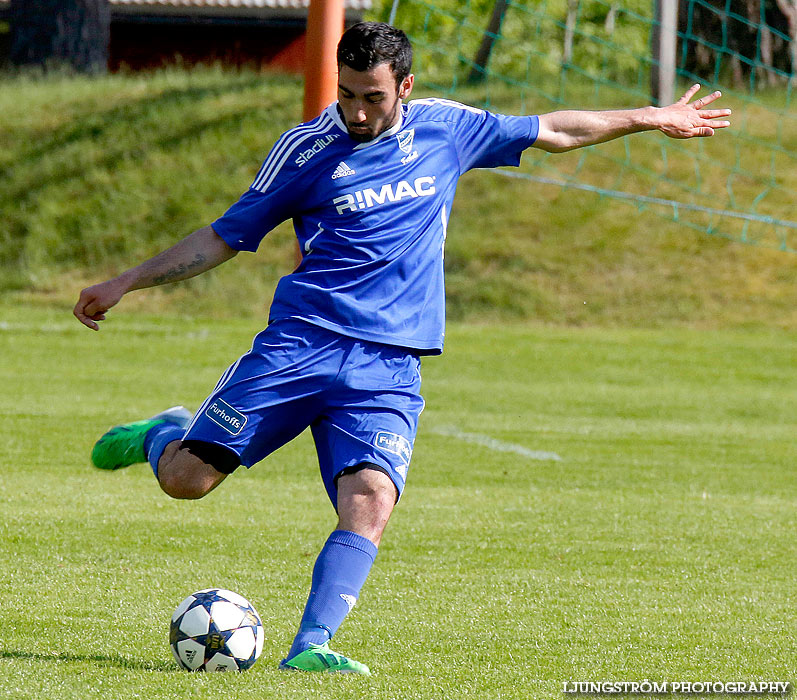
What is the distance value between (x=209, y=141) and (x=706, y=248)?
8040 millimetres

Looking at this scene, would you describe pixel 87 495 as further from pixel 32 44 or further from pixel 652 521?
pixel 32 44

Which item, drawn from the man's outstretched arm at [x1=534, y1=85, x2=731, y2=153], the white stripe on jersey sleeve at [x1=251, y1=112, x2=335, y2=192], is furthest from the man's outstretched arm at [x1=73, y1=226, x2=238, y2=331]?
the man's outstretched arm at [x1=534, y1=85, x2=731, y2=153]

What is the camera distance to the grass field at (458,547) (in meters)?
4.12

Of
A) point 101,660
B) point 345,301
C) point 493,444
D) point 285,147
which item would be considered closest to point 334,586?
point 101,660

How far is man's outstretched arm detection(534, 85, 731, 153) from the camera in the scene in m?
4.79

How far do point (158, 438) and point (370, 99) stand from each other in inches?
61.0

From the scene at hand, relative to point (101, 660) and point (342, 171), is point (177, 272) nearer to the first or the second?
point (342, 171)

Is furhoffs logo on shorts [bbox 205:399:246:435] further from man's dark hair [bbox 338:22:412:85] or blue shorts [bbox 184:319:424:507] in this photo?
man's dark hair [bbox 338:22:412:85]

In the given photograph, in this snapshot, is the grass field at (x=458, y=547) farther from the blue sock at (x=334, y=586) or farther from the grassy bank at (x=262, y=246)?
the grassy bank at (x=262, y=246)

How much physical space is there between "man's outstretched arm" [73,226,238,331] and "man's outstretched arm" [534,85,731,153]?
1294 mm

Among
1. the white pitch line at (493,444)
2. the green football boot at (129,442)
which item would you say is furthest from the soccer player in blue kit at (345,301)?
the white pitch line at (493,444)

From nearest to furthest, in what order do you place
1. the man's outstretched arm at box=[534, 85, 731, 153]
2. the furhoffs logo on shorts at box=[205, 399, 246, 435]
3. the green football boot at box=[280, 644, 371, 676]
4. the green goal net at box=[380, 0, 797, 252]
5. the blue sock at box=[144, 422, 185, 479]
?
1. the green football boot at box=[280, 644, 371, 676]
2. the furhoffs logo on shorts at box=[205, 399, 246, 435]
3. the blue sock at box=[144, 422, 185, 479]
4. the man's outstretched arm at box=[534, 85, 731, 153]
5. the green goal net at box=[380, 0, 797, 252]

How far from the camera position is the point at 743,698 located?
3.84 meters

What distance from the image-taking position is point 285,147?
14.5 ft
